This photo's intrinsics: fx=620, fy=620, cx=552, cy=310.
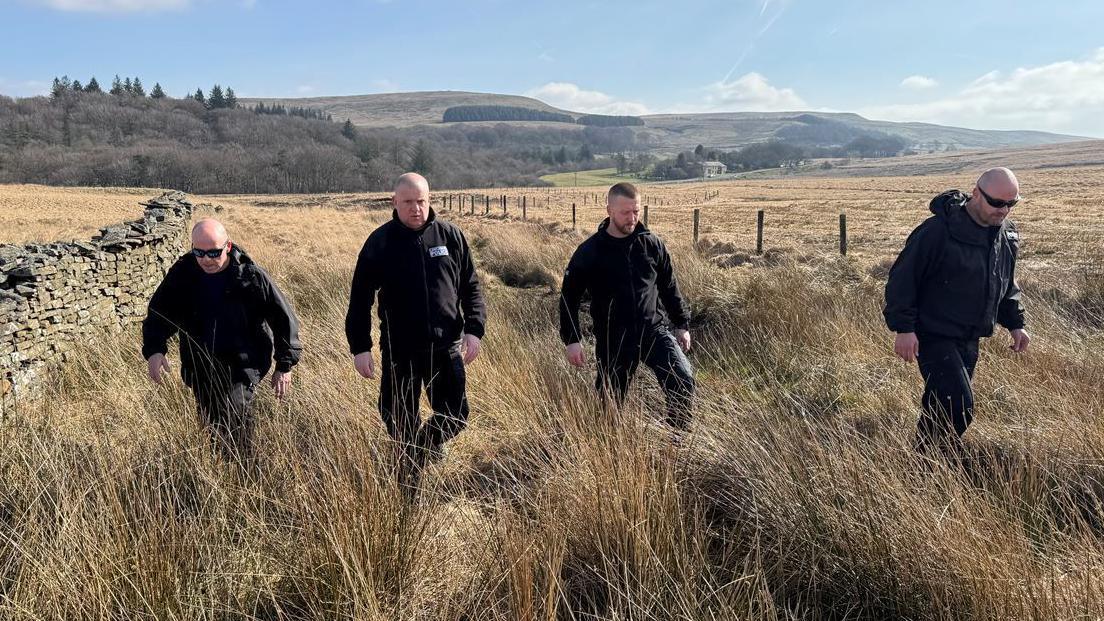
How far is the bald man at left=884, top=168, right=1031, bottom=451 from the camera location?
322cm

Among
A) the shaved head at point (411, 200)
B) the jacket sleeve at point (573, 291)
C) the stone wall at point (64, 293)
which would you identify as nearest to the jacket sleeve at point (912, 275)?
the jacket sleeve at point (573, 291)

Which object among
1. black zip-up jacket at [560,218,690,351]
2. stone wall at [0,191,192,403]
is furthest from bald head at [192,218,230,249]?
stone wall at [0,191,192,403]

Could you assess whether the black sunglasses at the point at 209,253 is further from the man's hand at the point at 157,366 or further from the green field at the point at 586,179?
the green field at the point at 586,179

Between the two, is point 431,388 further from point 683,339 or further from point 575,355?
point 683,339

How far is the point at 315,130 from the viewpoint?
126 metres

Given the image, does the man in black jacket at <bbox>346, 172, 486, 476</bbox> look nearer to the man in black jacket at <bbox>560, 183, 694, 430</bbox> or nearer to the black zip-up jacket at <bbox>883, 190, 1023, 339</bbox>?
the man in black jacket at <bbox>560, 183, 694, 430</bbox>

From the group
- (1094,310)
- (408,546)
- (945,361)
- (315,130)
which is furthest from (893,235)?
(315,130)

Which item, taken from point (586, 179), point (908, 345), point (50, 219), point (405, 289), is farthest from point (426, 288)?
point (586, 179)

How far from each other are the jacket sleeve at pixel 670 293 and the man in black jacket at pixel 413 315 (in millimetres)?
1295

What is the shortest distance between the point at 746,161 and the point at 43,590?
541 feet

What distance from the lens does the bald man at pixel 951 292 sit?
322cm

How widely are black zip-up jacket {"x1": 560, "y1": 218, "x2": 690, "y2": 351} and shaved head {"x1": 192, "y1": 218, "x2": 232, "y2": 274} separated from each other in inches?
73.8

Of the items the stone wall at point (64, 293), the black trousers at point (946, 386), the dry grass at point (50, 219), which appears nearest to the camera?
the black trousers at point (946, 386)

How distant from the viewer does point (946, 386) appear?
324 centimetres
